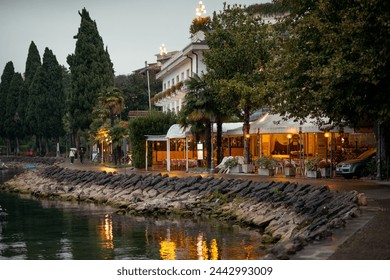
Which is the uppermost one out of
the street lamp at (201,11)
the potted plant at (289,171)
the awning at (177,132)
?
the street lamp at (201,11)

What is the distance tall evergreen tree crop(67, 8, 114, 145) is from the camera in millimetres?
83938

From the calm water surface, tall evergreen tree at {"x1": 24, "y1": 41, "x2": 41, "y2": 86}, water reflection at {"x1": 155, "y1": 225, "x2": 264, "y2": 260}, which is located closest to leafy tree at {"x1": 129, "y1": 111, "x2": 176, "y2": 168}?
the calm water surface

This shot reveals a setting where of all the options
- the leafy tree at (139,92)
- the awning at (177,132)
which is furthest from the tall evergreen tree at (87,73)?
the awning at (177,132)

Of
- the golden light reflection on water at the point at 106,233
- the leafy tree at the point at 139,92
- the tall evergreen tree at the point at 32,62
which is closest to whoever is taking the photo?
the golden light reflection on water at the point at 106,233

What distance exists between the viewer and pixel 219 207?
109 feet

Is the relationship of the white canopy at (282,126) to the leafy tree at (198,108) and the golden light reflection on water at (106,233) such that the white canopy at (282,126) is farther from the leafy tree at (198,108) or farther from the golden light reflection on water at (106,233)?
the golden light reflection on water at (106,233)

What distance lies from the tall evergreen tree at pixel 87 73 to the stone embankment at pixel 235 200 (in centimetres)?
2940

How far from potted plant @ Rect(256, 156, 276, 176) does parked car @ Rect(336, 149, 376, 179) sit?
17.5 feet

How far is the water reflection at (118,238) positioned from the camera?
22750 millimetres

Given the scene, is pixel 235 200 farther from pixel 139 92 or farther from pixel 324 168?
pixel 139 92

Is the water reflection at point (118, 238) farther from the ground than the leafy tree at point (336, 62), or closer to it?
closer to it
